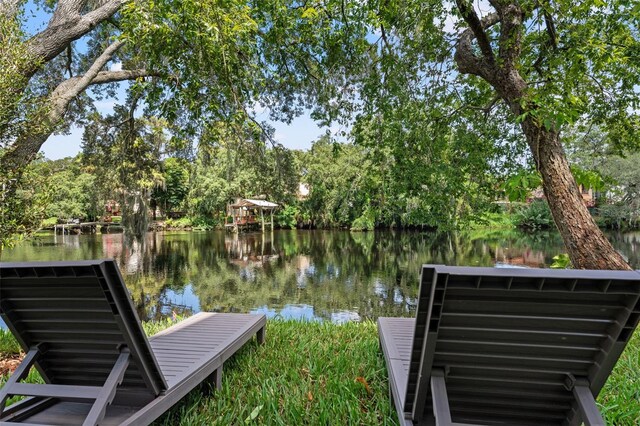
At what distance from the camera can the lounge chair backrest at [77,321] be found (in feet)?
4.85

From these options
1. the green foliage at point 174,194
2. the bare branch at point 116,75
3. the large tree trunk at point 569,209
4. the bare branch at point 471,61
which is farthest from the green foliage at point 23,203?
the green foliage at point 174,194

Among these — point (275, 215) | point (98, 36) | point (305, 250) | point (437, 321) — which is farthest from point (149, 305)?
point (275, 215)

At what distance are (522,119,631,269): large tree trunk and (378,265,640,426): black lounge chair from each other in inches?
96.2

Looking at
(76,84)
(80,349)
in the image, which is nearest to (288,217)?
(76,84)

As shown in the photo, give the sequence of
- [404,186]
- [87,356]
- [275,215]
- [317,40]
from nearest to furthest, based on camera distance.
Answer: [87,356], [317,40], [404,186], [275,215]

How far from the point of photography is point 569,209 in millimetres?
3439

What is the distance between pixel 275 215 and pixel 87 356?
99.2 feet

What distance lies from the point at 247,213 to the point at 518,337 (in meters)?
31.1

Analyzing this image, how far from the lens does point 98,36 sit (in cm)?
773

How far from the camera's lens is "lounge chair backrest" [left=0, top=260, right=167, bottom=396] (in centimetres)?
148

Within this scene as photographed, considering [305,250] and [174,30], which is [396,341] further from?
[305,250]

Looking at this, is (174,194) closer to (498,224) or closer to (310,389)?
(498,224)

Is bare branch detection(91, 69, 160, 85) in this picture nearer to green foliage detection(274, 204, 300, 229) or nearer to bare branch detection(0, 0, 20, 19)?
bare branch detection(0, 0, 20, 19)

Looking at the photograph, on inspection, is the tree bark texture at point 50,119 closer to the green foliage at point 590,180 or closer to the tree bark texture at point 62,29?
the tree bark texture at point 62,29
